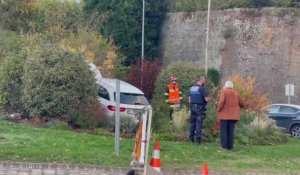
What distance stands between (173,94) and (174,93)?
13 centimetres

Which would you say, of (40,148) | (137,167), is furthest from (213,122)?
(137,167)

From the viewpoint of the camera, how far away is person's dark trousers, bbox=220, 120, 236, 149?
1872cm

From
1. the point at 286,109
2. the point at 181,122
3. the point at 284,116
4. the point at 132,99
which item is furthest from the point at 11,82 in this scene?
the point at 286,109

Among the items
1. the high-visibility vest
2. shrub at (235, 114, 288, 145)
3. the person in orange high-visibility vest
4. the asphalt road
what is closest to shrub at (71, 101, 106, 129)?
the person in orange high-visibility vest

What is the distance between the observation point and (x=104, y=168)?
49.4ft

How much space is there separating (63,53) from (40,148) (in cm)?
698

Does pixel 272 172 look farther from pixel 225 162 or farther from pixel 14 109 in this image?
pixel 14 109

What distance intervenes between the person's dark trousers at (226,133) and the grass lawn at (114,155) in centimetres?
24

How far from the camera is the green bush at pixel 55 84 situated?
873 inches

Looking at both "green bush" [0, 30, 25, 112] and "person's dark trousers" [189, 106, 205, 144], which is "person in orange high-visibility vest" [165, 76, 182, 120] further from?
"green bush" [0, 30, 25, 112]

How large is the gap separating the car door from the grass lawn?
11481 mm

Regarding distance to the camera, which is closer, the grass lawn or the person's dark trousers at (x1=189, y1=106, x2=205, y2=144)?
the grass lawn

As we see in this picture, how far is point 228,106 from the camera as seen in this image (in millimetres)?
18703

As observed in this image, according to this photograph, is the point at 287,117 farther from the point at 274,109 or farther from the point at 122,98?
the point at 122,98
